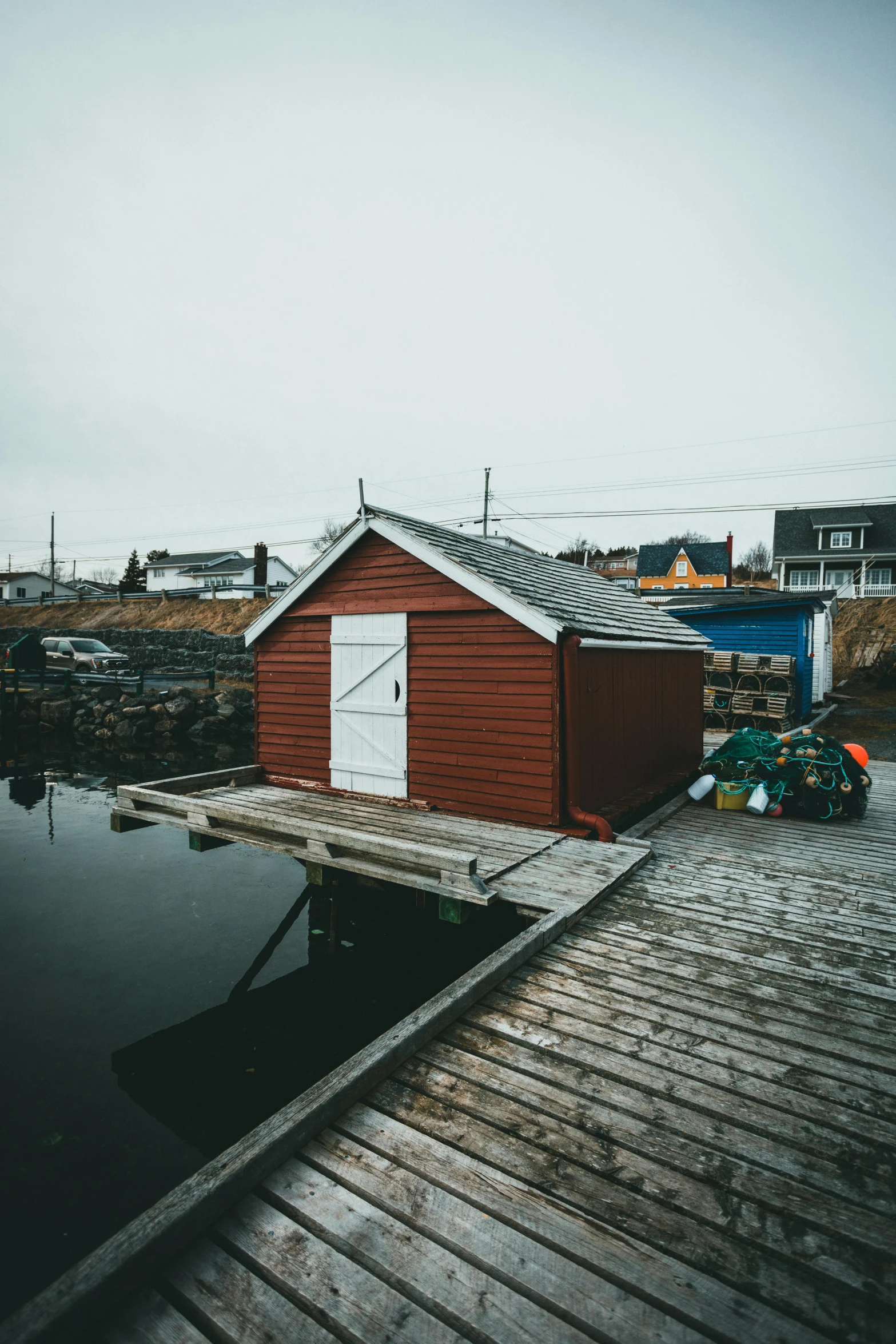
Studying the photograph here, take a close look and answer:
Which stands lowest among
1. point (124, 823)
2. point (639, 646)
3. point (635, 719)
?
point (124, 823)

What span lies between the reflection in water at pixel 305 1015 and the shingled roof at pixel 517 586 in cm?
342

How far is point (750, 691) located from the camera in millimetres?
18797

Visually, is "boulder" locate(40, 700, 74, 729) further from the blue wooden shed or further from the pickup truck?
the blue wooden shed

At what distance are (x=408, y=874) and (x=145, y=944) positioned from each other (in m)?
4.36

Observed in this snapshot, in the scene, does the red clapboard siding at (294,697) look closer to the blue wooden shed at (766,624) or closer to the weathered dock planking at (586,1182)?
the weathered dock planking at (586,1182)

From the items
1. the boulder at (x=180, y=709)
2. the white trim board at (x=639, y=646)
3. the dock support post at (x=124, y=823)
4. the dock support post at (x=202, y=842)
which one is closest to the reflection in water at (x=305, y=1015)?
the dock support post at (x=202, y=842)

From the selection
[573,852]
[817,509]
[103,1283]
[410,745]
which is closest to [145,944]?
[410,745]

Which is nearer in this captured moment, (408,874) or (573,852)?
(408,874)

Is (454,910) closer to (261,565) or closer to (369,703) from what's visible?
(369,703)

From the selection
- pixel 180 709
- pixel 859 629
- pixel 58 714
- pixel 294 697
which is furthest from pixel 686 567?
pixel 294 697

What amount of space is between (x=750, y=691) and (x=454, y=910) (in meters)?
15.3

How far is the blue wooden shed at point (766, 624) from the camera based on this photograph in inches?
774

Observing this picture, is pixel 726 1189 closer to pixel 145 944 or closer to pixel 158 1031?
pixel 158 1031

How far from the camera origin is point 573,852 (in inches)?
Result: 278
